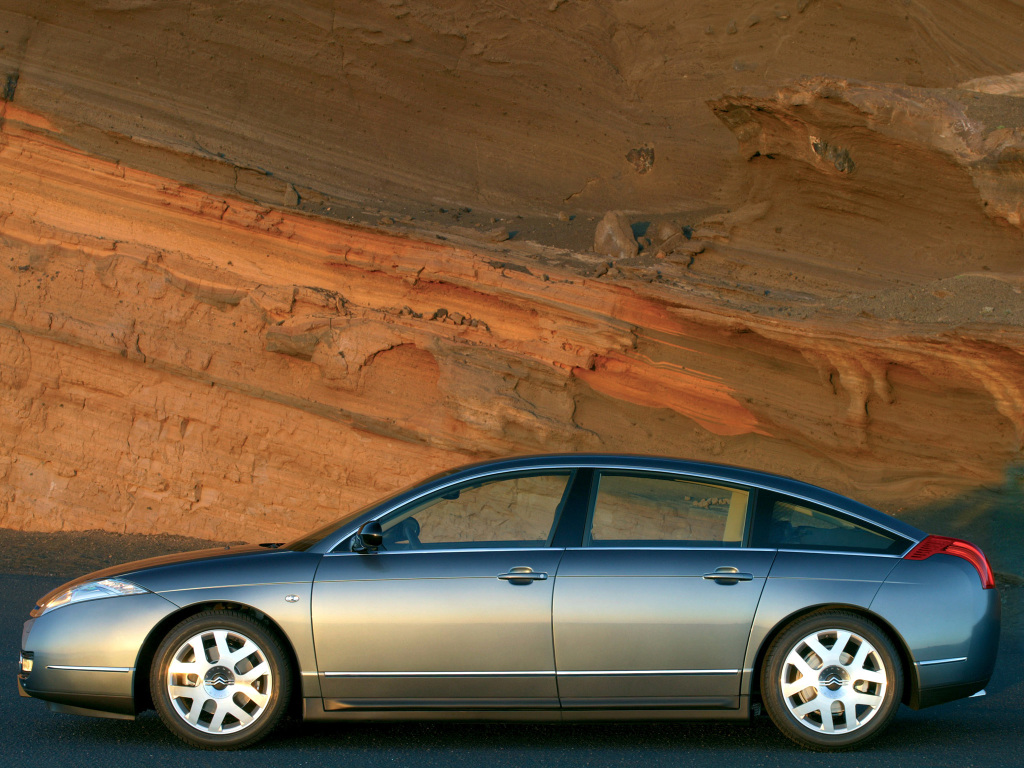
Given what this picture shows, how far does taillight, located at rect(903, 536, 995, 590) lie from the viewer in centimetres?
462

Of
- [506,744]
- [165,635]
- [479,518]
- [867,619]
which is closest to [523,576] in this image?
[479,518]

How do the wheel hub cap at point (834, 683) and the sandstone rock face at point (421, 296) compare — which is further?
the sandstone rock face at point (421, 296)

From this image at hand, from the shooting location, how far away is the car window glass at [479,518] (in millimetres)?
4730

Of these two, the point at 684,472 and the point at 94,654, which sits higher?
the point at 684,472

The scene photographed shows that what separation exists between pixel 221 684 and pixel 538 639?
147 centimetres

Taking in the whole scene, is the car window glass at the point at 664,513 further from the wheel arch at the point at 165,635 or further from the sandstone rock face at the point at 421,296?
the sandstone rock face at the point at 421,296

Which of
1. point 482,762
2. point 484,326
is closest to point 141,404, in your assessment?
point 484,326

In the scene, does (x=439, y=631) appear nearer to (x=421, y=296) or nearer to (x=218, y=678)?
(x=218, y=678)

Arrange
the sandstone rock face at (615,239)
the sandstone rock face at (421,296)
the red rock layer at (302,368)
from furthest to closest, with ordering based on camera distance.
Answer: the sandstone rock face at (615,239), the red rock layer at (302,368), the sandstone rock face at (421,296)

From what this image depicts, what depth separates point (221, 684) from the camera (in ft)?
14.8

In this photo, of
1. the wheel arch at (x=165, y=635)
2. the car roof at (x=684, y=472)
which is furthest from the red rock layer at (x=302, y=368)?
the wheel arch at (x=165, y=635)

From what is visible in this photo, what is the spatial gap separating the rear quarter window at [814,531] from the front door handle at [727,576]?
0.20 m

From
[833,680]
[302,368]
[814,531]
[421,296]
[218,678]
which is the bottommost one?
[218,678]

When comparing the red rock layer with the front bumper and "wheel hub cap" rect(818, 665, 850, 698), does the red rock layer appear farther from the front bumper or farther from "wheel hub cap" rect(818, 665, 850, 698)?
the front bumper
